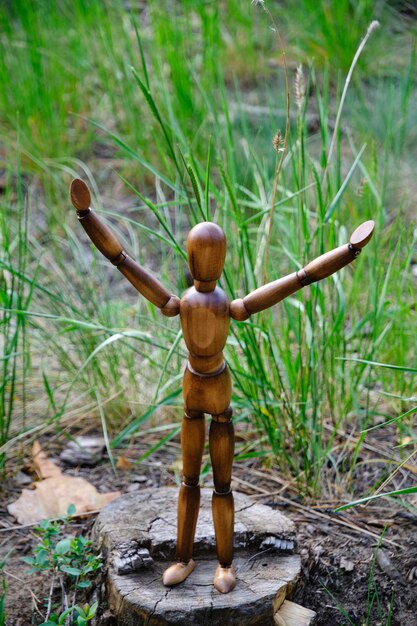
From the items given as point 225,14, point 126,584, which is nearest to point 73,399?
point 126,584

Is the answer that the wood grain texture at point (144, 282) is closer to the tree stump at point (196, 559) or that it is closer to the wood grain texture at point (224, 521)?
the wood grain texture at point (224, 521)

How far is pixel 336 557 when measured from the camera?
161cm

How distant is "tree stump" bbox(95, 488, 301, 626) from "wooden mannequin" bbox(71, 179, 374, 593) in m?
0.04

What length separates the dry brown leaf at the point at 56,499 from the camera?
1.81 metres

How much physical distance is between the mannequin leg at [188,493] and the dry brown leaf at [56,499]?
0.40m

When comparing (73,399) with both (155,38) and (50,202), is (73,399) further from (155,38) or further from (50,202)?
(155,38)

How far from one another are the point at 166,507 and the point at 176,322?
80cm

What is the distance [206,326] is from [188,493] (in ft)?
1.18

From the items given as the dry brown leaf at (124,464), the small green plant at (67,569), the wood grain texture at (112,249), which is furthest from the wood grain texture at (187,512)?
the dry brown leaf at (124,464)

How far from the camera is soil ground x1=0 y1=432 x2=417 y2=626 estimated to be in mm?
1532

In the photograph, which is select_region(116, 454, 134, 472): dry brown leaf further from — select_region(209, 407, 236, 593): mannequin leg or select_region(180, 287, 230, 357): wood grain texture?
select_region(180, 287, 230, 357): wood grain texture

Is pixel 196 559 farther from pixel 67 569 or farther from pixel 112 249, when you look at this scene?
pixel 112 249

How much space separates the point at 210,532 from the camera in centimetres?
161

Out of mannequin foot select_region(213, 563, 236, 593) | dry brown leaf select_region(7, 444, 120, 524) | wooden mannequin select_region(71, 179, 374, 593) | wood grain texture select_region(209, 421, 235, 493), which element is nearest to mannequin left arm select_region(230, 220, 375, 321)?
wooden mannequin select_region(71, 179, 374, 593)
